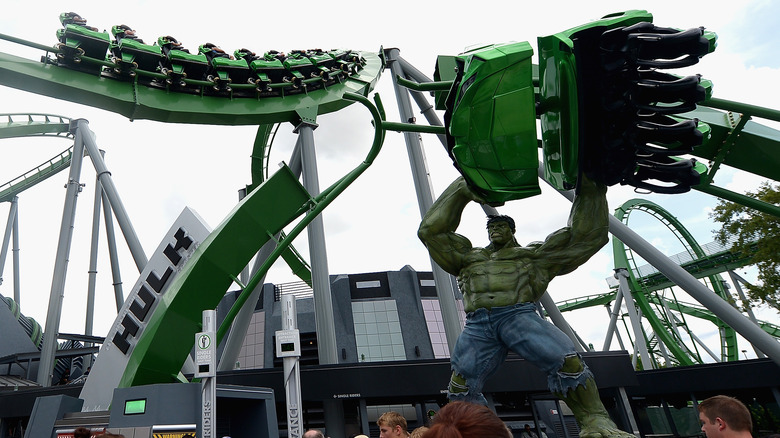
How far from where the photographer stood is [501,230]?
4.00m

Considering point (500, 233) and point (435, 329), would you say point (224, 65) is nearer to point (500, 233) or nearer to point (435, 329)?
point (500, 233)

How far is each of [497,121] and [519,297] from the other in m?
1.30

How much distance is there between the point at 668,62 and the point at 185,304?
6947 millimetres

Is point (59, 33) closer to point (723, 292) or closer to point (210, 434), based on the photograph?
point (210, 434)

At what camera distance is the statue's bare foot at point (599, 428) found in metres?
3.09

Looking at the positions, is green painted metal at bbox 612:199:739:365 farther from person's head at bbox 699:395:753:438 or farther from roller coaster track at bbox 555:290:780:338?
person's head at bbox 699:395:753:438

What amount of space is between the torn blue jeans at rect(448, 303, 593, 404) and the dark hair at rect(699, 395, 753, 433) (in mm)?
834

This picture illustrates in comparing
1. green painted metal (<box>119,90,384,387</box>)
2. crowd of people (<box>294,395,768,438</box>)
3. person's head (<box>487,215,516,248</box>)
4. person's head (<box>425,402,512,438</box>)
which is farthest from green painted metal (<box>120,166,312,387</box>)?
person's head (<box>425,402,512,438</box>)

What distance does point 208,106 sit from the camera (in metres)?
10.4

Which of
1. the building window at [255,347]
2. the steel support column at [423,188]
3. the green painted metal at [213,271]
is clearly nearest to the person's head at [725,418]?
the green painted metal at [213,271]

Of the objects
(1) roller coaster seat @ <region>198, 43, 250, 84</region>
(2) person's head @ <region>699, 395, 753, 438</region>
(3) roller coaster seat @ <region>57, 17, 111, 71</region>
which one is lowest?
(2) person's head @ <region>699, 395, 753, 438</region>

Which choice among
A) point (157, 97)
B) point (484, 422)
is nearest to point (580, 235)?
point (484, 422)

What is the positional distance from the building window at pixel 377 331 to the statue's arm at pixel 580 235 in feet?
76.1

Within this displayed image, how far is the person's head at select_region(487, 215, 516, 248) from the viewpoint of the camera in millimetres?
3977
